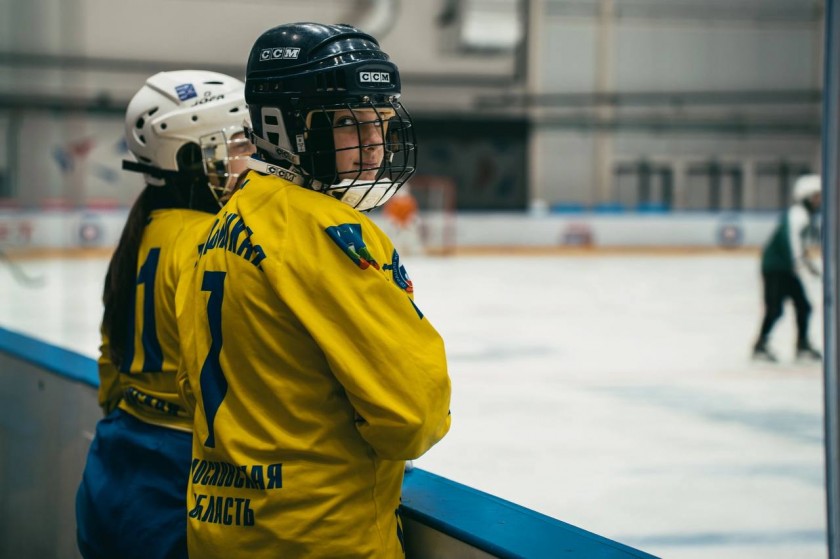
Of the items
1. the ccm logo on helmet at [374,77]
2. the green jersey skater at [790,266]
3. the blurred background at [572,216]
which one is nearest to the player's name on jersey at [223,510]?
the ccm logo on helmet at [374,77]

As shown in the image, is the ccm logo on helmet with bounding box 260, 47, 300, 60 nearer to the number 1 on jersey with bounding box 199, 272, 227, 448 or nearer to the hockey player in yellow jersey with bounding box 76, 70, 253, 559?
the number 1 on jersey with bounding box 199, 272, 227, 448

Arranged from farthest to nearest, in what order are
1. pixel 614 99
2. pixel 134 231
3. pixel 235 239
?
1. pixel 614 99
2. pixel 134 231
3. pixel 235 239

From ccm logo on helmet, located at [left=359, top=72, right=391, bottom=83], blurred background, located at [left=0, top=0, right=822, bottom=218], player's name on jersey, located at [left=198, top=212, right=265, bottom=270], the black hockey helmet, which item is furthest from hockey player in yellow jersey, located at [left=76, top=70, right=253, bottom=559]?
blurred background, located at [left=0, top=0, right=822, bottom=218]

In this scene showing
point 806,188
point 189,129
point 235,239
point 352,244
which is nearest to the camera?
point 352,244

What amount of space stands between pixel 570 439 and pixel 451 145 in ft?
54.3

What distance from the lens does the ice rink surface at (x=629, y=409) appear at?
3178mm

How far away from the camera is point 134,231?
6.20 ft

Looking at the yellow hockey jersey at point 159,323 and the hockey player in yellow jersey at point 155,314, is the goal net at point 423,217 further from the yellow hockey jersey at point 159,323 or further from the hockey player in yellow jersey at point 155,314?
the yellow hockey jersey at point 159,323

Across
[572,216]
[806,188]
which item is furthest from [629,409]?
[572,216]

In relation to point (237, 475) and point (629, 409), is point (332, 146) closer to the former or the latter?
point (237, 475)

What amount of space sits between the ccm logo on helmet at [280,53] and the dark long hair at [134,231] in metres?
0.66

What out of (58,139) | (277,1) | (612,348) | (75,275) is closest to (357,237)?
(612,348)

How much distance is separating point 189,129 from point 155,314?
432 millimetres

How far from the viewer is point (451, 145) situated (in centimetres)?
2036
